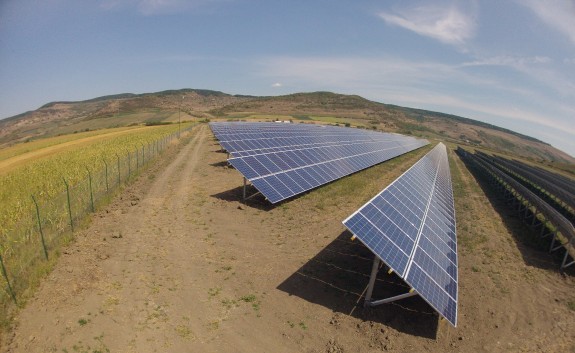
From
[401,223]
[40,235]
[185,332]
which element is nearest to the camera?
[185,332]

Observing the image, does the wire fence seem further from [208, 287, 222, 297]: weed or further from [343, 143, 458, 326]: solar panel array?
[343, 143, 458, 326]: solar panel array

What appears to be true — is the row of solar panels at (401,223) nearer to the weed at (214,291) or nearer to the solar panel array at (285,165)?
the solar panel array at (285,165)

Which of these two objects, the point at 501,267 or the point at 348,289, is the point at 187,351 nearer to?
the point at 348,289

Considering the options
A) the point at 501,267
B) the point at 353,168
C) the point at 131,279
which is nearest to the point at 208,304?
the point at 131,279

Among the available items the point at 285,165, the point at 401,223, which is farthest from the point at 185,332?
the point at 285,165

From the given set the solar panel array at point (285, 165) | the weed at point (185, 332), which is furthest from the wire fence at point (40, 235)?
the solar panel array at point (285, 165)

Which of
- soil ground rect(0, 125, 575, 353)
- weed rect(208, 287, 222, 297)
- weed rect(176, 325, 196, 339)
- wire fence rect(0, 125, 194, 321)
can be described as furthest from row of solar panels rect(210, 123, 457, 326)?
wire fence rect(0, 125, 194, 321)

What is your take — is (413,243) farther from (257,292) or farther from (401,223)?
(257,292)

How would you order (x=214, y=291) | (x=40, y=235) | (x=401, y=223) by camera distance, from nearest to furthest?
(x=214, y=291) < (x=401, y=223) < (x=40, y=235)
